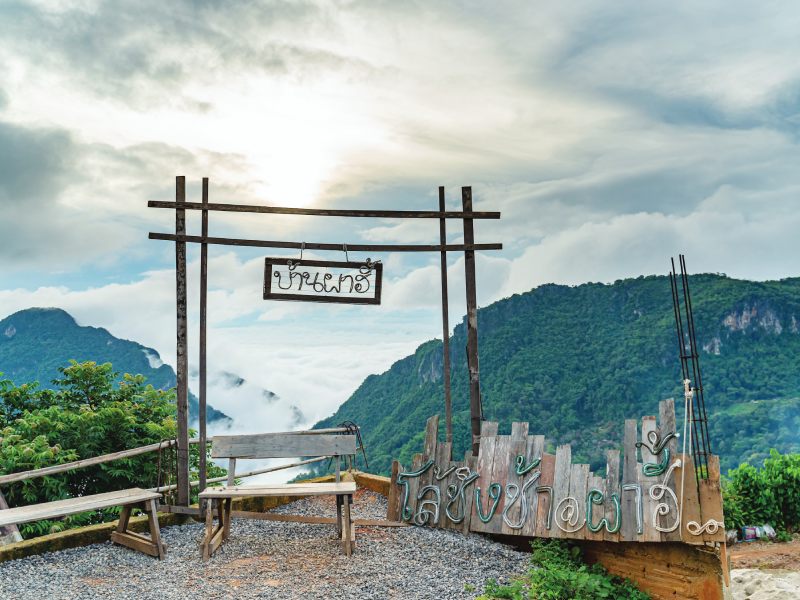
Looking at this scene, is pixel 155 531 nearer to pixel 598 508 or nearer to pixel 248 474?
pixel 248 474

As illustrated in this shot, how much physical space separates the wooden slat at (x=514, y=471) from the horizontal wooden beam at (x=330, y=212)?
91.8 inches

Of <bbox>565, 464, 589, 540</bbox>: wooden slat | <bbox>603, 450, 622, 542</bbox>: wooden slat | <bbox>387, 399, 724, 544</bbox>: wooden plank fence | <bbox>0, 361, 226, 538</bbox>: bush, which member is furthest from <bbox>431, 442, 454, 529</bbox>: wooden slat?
<bbox>0, 361, 226, 538</bbox>: bush

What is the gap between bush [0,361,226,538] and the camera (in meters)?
6.46

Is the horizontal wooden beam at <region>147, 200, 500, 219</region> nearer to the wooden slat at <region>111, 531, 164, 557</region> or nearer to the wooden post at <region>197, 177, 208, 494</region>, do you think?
the wooden post at <region>197, 177, 208, 494</region>

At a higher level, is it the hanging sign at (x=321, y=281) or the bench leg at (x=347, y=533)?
the hanging sign at (x=321, y=281)

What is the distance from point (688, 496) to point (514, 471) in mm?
1517

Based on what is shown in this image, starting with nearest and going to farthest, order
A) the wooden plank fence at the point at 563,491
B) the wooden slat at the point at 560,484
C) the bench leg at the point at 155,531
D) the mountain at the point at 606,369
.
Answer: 1. the wooden plank fence at the point at 563,491
2. the bench leg at the point at 155,531
3. the wooden slat at the point at 560,484
4. the mountain at the point at 606,369

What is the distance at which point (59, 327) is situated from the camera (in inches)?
1454

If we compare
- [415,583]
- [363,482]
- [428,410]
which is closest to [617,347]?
[428,410]

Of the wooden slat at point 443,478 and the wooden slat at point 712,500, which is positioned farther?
the wooden slat at point 443,478

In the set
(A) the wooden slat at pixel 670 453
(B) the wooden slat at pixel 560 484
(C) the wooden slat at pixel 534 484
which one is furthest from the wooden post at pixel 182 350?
(A) the wooden slat at pixel 670 453

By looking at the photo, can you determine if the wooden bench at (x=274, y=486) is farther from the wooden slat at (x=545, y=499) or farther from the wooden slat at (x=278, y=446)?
the wooden slat at (x=545, y=499)

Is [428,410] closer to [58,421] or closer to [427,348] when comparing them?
[427,348]

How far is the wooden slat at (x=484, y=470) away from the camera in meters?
5.61
